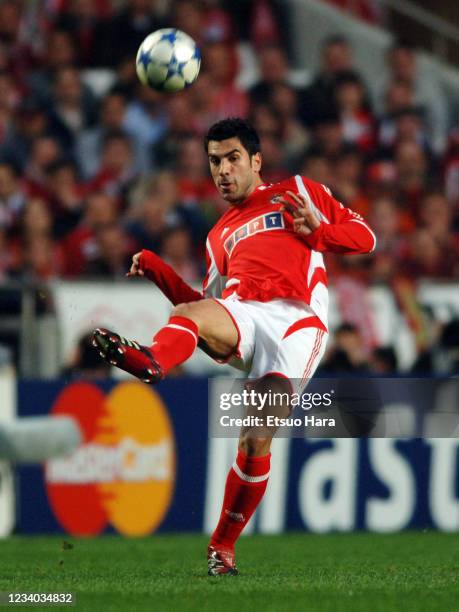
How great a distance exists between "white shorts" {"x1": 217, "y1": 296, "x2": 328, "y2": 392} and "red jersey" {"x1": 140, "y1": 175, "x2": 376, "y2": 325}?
76 mm

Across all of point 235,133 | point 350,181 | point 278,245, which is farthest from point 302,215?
point 350,181

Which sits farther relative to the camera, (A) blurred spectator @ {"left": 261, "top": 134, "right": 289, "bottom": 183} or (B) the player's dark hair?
(A) blurred spectator @ {"left": 261, "top": 134, "right": 289, "bottom": 183}

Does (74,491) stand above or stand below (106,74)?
below

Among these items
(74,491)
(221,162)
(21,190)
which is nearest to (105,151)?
(21,190)

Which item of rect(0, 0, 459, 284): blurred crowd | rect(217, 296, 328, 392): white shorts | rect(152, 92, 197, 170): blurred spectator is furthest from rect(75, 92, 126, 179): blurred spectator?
rect(217, 296, 328, 392): white shorts

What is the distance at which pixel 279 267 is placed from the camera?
21.1 ft

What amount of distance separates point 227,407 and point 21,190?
485 cm

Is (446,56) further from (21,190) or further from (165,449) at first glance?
(165,449)

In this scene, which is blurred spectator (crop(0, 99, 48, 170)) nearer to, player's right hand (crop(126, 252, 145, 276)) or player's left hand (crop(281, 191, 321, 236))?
player's right hand (crop(126, 252, 145, 276))

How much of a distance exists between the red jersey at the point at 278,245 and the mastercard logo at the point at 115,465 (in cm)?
322

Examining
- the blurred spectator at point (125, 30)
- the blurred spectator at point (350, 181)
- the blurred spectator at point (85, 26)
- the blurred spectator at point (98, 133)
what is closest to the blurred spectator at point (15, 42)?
the blurred spectator at point (85, 26)

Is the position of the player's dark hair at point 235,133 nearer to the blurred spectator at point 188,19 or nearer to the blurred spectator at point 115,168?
the blurred spectator at point 115,168

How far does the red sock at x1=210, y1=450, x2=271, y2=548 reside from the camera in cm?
624

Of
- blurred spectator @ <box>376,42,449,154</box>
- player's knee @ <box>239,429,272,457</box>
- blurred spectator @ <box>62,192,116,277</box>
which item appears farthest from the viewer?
blurred spectator @ <box>376,42,449,154</box>
